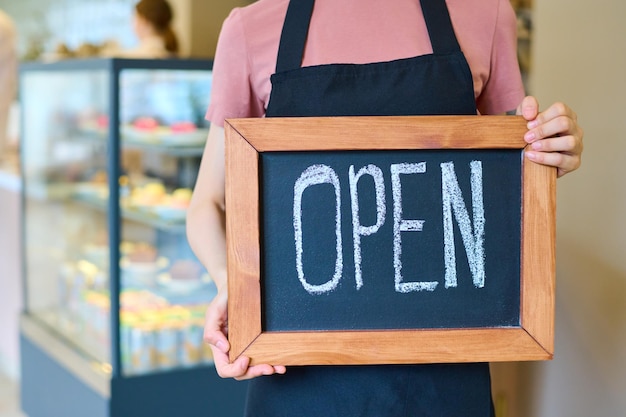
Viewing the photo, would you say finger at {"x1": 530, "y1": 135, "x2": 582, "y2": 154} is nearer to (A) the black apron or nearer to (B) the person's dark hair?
(A) the black apron

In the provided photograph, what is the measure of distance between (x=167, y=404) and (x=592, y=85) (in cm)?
187

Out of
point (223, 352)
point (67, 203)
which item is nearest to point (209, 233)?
point (223, 352)

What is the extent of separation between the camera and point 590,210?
214cm

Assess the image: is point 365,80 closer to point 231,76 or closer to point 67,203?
point 231,76

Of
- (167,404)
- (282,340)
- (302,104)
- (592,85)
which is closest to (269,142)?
A: (302,104)

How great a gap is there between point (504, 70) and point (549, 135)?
256 mm

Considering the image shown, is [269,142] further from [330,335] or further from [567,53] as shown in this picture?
[567,53]

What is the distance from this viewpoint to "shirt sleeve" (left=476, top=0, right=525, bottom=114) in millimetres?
1354

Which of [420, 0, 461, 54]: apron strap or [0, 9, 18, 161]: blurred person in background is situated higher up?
[0, 9, 18, 161]: blurred person in background

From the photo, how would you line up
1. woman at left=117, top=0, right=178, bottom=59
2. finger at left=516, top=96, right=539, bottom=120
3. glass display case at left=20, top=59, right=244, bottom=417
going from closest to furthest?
finger at left=516, top=96, right=539, bottom=120, glass display case at left=20, top=59, right=244, bottom=417, woman at left=117, top=0, right=178, bottom=59

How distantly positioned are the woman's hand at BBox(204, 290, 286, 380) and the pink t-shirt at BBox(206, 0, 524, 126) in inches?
12.1

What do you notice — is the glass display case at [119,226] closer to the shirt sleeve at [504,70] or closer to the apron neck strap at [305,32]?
the apron neck strap at [305,32]

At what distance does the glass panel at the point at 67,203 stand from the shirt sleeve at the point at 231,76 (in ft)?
5.63

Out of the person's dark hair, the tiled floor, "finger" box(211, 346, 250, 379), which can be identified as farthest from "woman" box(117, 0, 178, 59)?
"finger" box(211, 346, 250, 379)
